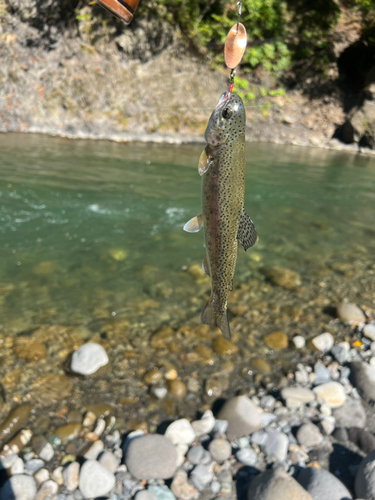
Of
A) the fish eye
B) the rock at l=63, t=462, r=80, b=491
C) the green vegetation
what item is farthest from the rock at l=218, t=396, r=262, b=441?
the green vegetation

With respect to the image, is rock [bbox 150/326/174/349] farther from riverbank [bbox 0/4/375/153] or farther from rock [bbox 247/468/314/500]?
riverbank [bbox 0/4/375/153]

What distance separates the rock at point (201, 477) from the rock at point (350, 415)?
153cm

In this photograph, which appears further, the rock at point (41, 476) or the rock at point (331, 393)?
the rock at point (331, 393)

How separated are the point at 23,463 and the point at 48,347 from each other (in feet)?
5.05

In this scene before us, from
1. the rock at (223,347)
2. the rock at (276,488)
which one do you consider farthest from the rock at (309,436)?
the rock at (223,347)

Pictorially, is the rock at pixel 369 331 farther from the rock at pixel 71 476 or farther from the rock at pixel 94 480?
the rock at pixel 71 476

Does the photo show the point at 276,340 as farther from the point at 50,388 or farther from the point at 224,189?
the point at 224,189

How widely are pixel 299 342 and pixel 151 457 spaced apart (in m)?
2.61

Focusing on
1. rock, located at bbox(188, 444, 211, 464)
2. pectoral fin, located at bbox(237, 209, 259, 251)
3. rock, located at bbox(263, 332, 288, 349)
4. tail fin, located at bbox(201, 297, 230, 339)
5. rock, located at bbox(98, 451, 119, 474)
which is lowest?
rock, located at bbox(98, 451, 119, 474)

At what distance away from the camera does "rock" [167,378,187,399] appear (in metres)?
4.17

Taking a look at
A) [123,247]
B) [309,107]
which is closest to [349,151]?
[309,107]

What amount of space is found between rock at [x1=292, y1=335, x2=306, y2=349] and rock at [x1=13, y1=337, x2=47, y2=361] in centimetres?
322

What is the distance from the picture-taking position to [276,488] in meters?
3.06

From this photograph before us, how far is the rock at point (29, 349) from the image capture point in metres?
4.45
